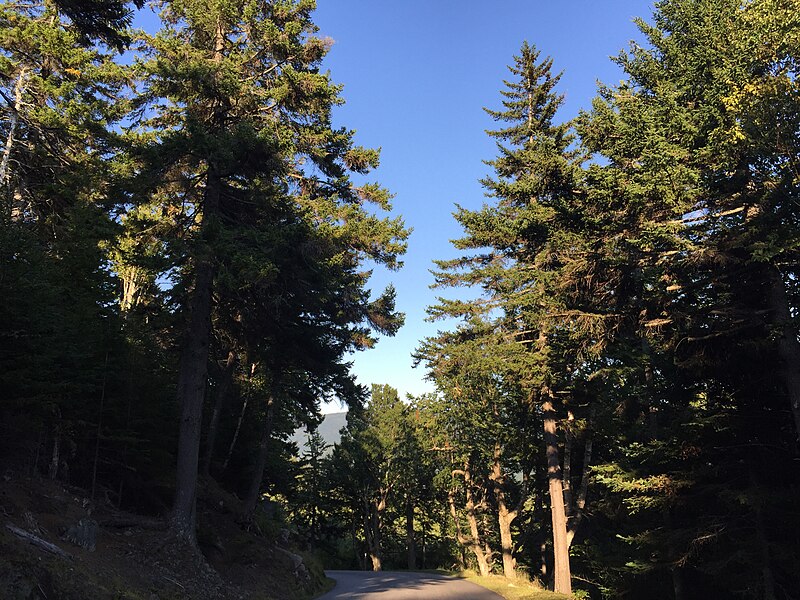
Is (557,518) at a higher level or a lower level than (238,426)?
lower

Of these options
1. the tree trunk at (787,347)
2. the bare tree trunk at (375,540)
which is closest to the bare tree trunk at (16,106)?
the tree trunk at (787,347)

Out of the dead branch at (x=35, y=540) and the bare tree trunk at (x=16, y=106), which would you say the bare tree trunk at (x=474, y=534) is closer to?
the dead branch at (x=35, y=540)

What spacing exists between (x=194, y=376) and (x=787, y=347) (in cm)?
1489

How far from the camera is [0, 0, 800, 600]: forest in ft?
35.2

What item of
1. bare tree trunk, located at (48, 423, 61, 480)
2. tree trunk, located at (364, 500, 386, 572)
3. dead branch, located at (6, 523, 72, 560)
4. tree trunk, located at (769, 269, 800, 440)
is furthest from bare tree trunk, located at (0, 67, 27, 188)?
tree trunk, located at (364, 500, 386, 572)

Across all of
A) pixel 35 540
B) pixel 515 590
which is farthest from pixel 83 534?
pixel 515 590

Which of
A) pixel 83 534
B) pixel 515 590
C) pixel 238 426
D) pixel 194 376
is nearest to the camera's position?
pixel 83 534

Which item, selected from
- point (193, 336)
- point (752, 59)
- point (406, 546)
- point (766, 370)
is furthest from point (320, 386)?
point (406, 546)

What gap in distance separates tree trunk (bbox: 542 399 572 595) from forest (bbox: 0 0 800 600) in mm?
90

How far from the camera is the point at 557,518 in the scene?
1755 centimetres

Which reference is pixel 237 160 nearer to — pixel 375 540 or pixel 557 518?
pixel 557 518

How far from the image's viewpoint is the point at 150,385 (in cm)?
1428

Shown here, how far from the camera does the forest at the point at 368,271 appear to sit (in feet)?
35.2

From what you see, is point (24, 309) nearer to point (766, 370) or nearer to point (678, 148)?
point (678, 148)
